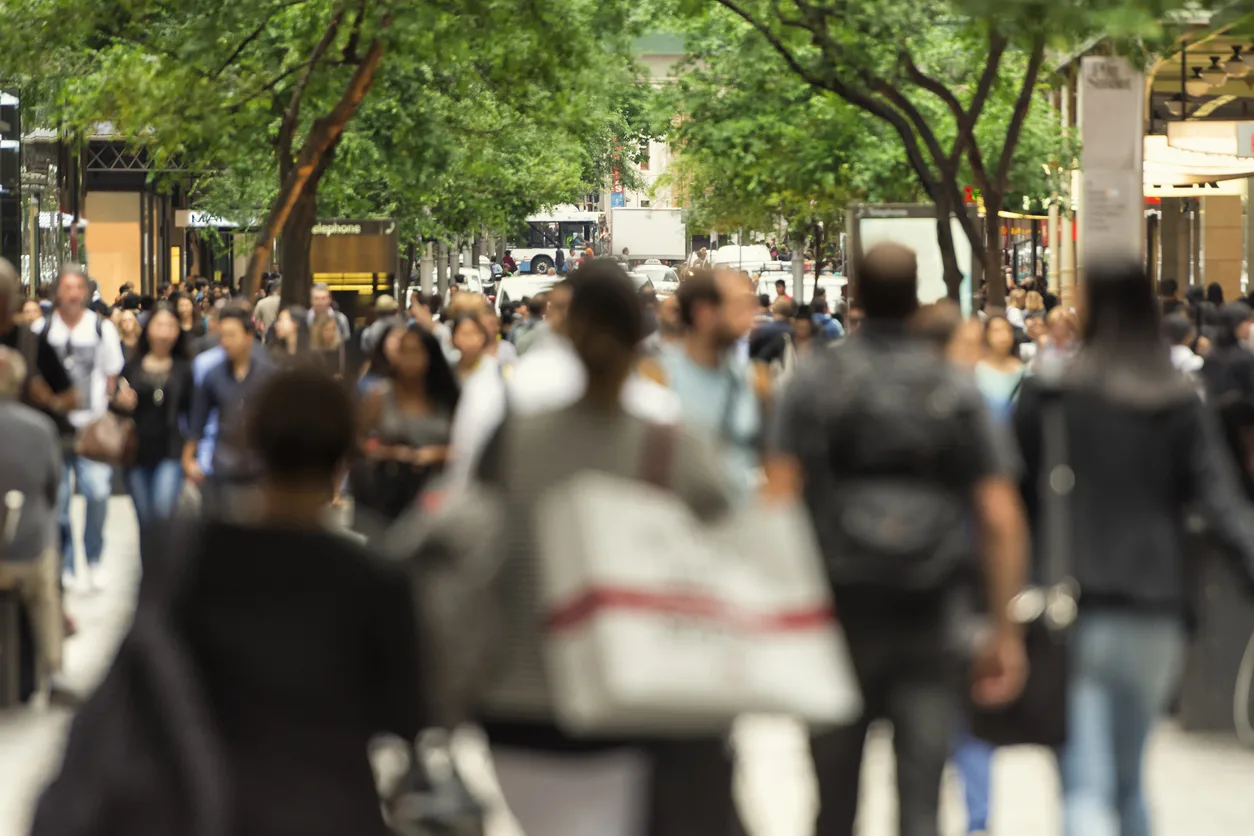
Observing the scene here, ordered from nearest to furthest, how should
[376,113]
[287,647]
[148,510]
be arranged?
[287,647]
[148,510]
[376,113]

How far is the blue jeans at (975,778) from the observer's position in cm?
689

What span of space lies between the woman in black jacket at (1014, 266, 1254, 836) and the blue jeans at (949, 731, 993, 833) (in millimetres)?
1444

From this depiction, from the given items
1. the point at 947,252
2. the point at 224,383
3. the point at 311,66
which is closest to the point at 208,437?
the point at 224,383

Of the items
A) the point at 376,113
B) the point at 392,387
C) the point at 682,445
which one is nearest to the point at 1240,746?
the point at 392,387

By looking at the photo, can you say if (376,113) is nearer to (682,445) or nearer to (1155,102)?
(1155,102)

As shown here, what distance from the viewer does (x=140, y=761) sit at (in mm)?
3230

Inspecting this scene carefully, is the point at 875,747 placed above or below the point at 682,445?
below

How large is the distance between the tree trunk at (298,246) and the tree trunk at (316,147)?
6 centimetres

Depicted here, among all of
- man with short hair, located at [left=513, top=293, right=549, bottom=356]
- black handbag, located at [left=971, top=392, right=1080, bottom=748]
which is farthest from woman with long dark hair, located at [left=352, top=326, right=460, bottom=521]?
man with short hair, located at [left=513, top=293, right=549, bottom=356]

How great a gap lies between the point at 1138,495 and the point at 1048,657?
428 millimetres

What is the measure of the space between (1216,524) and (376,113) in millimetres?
22157

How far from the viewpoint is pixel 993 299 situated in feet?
67.0

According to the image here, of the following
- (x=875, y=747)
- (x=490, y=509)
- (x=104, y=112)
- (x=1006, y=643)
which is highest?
(x=104, y=112)

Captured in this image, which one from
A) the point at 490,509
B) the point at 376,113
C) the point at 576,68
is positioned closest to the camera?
the point at 490,509
